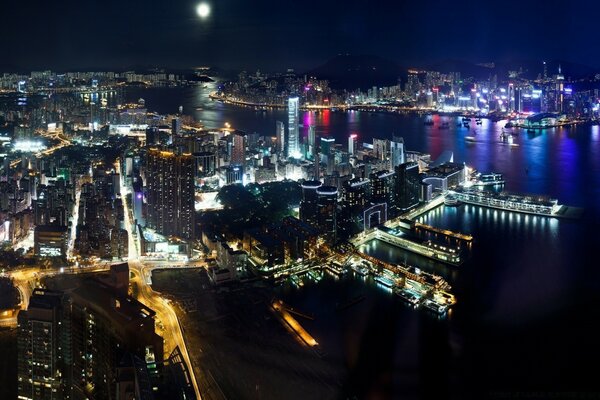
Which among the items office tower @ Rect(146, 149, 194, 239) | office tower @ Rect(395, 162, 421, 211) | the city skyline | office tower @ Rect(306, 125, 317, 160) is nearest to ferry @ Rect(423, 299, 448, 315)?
the city skyline

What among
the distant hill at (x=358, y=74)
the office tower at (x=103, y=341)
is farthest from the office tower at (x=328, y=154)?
the distant hill at (x=358, y=74)

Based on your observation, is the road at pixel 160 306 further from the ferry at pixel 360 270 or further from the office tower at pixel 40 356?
the ferry at pixel 360 270

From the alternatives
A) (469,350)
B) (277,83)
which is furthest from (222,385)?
(277,83)

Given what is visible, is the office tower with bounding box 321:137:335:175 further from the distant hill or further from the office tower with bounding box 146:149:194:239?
the distant hill

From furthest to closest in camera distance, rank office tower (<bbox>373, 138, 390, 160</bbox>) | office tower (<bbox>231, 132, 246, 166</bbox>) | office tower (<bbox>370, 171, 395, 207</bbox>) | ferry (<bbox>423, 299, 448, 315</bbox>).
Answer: office tower (<bbox>373, 138, 390, 160</bbox>)
office tower (<bbox>231, 132, 246, 166</bbox>)
office tower (<bbox>370, 171, 395, 207</bbox>)
ferry (<bbox>423, 299, 448, 315</bbox>)

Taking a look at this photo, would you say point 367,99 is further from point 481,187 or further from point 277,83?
point 481,187
